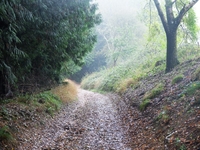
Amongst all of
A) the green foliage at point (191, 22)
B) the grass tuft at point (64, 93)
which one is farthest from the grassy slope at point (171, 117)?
the grass tuft at point (64, 93)

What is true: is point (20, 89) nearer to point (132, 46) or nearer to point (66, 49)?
point (66, 49)

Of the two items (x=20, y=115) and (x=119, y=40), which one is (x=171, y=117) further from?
(x=119, y=40)

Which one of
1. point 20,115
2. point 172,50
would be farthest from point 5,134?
point 172,50

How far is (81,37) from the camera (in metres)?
11.0

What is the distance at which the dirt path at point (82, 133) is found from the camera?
635 cm

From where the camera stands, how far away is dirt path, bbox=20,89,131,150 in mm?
6348

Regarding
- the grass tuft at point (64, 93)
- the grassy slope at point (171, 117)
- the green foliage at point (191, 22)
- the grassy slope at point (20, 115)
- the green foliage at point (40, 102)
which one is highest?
the green foliage at point (191, 22)

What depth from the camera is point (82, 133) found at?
7.61 metres

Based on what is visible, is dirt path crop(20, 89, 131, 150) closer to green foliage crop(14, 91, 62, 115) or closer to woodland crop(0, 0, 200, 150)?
woodland crop(0, 0, 200, 150)

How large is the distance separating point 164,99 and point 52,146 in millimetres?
4781

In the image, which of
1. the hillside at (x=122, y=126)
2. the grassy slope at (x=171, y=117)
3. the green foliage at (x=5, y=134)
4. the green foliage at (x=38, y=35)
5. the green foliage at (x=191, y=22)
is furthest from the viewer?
the green foliage at (x=191, y=22)

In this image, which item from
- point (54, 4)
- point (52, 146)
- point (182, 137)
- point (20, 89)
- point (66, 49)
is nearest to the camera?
point (182, 137)

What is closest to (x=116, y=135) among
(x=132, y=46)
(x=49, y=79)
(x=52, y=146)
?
(x=52, y=146)

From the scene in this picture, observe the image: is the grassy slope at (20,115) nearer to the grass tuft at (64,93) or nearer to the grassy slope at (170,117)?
the grass tuft at (64,93)
